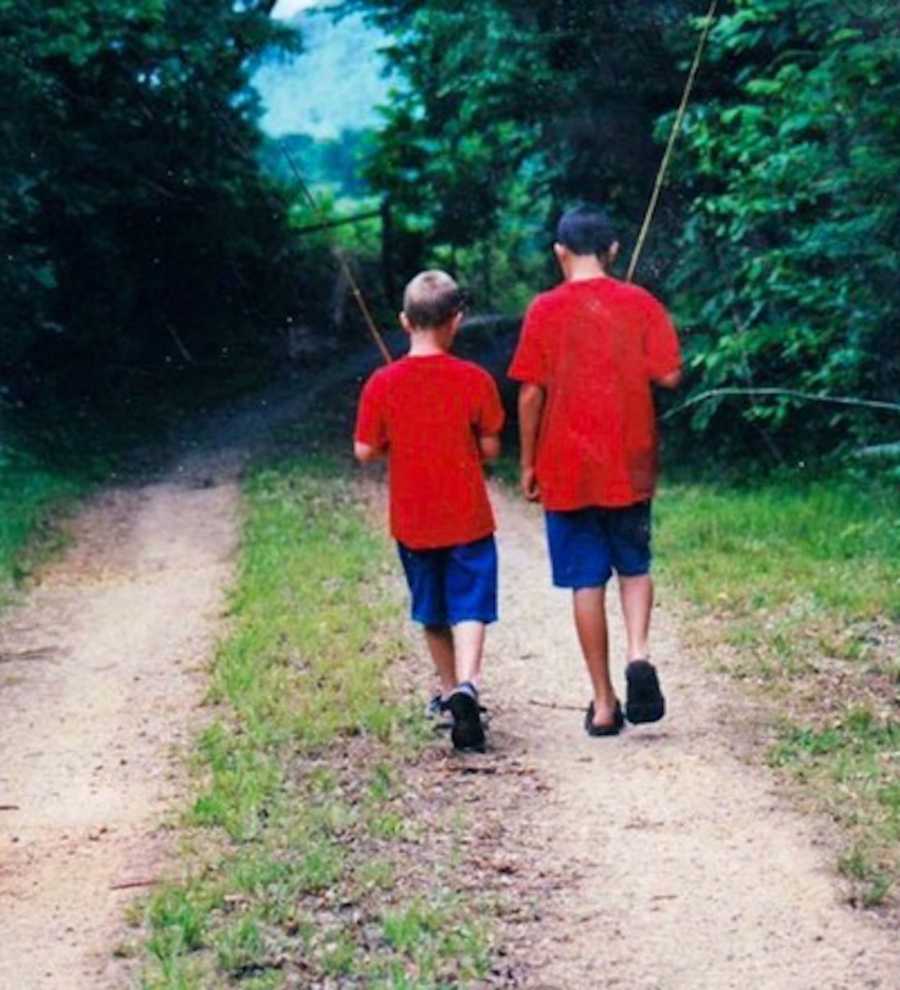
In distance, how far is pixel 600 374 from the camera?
21.7 ft

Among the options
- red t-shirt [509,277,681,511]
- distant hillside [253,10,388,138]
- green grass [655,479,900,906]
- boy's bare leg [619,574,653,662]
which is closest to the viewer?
green grass [655,479,900,906]

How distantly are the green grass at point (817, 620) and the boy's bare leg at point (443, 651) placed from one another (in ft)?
4.33

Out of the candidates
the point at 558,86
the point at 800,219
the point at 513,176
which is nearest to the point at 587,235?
the point at 800,219

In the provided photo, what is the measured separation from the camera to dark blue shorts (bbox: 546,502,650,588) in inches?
266

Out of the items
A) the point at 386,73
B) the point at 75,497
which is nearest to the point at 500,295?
the point at 386,73

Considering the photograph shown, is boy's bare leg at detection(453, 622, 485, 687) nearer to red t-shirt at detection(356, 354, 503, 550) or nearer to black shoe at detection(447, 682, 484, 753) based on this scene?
black shoe at detection(447, 682, 484, 753)

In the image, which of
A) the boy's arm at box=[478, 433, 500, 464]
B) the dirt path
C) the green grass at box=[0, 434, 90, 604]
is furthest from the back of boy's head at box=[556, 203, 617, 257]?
the green grass at box=[0, 434, 90, 604]

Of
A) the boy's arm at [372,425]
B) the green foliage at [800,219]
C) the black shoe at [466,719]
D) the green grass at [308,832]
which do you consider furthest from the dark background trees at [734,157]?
the black shoe at [466,719]

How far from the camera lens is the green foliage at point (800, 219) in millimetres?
10820

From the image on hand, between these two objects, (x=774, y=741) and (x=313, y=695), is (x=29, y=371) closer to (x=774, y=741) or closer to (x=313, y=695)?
(x=313, y=695)

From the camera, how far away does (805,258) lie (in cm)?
1265

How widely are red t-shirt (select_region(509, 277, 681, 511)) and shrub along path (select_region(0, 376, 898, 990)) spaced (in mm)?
1011

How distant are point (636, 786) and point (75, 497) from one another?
42.0 feet

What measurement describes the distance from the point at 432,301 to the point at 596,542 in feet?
3.63
